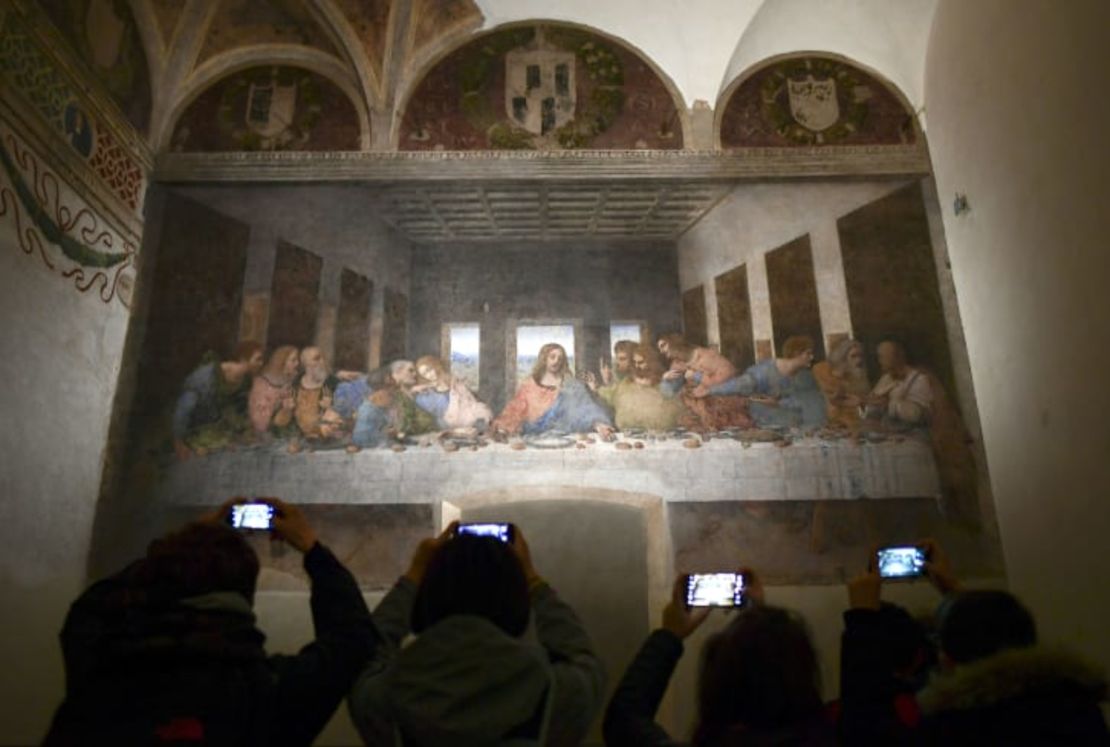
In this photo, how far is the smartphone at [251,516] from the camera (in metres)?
3.29

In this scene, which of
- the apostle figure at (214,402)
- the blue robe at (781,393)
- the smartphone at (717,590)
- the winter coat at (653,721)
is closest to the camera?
the winter coat at (653,721)

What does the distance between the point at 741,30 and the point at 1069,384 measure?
4166 mm

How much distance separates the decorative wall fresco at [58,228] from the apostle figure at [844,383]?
5573 millimetres

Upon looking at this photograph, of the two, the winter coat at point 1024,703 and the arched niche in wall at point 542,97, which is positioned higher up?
the arched niche in wall at point 542,97

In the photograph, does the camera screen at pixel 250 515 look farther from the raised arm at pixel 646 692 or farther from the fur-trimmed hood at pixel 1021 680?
Result: the fur-trimmed hood at pixel 1021 680

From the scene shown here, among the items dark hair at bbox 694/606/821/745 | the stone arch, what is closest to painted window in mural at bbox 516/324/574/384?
the stone arch

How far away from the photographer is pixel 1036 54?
17.3ft

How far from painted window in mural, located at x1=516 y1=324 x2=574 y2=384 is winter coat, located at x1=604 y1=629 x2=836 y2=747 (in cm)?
433

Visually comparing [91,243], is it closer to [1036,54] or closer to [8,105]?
[8,105]

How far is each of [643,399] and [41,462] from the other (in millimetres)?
4269

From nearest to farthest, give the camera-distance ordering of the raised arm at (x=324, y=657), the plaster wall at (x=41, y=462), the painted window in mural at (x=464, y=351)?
the raised arm at (x=324, y=657) < the plaster wall at (x=41, y=462) < the painted window in mural at (x=464, y=351)

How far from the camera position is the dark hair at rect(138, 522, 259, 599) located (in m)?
2.05

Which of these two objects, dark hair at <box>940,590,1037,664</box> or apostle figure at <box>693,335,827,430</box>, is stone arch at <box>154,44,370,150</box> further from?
dark hair at <box>940,590,1037,664</box>

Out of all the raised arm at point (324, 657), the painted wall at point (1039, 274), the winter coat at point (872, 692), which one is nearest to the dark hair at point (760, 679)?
the winter coat at point (872, 692)
